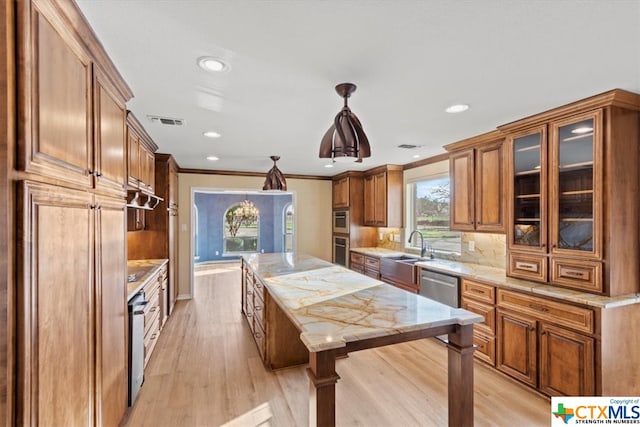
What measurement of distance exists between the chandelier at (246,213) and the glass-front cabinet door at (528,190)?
933 centimetres

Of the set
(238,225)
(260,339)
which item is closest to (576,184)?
(260,339)

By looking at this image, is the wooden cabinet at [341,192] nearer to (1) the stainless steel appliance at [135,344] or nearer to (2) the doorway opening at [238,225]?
(1) the stainless steel appliance at [135,344]

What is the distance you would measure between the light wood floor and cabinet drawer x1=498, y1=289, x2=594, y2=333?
2.17ft

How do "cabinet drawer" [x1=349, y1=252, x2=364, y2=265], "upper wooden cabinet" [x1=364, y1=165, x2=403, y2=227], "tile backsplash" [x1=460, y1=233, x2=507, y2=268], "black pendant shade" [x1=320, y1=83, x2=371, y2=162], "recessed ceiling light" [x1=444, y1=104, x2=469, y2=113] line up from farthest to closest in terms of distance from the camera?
"cabinet drawer" [x1=349, y1=252, x2=364, y2=265] < "upper wooden cabinet" [x1=364, y1=165, x2=403, y2=227] < "tile backsplash" [x1=460, y1=233, x2=507, y2=268] < "recessed ceiling light" [x1=444, y1=104, x2=469, y2=113] < "black pendant shade" [x1=320, y1=83, x2=371, y2=162]

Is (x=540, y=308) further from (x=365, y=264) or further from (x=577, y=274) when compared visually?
(x=365, y=264)

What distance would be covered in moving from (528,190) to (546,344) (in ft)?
4.30

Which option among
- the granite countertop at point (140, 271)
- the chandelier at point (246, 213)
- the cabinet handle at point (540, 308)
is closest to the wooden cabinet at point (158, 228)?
the granite countertop at point (140, 271)

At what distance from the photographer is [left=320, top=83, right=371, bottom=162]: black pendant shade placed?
1.88 m

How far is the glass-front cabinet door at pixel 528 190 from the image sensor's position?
8.54ft

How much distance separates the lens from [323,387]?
4.53 ft

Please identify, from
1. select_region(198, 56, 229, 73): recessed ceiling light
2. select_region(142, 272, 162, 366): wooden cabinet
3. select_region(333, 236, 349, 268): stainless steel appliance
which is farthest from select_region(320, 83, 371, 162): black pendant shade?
select_region(333, 236, 349, 268): stainless steel appliance

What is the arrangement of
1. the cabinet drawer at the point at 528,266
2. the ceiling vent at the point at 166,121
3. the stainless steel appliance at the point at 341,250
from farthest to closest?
the stainless steel appliance at the point at 341,250, the ceiling vent at the point at 166,121, the cabinet drawer at the point at 528,266

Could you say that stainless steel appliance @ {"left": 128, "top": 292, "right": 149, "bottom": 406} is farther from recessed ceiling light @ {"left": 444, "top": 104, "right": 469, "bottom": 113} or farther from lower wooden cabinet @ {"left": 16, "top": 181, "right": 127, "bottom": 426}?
recessed ceiling light @ {"left": 444, "top": 104, "right": 469, "bottom": 113}

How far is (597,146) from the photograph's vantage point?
2.24 metres
